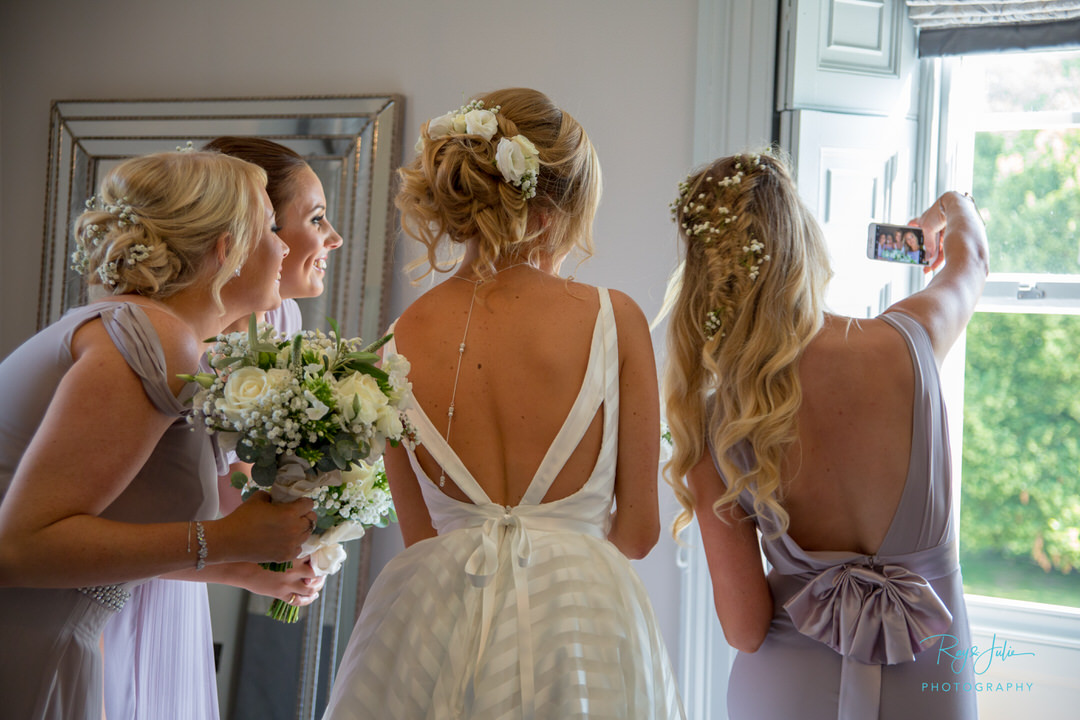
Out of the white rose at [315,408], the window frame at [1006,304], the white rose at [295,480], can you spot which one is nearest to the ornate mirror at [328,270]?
the white rose at [295,480]

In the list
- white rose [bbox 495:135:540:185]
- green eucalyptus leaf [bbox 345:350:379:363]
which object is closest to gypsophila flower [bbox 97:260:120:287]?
green eucalyptus leaf [bbox 345:350:379:363]

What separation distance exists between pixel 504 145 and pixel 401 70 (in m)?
1.75

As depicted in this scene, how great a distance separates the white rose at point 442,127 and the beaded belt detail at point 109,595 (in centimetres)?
108

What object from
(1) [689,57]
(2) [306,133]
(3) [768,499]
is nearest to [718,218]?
(3) [768,499]

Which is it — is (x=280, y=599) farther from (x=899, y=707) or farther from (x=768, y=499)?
(x=899, y=707)

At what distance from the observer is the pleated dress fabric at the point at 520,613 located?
1490 millimetres

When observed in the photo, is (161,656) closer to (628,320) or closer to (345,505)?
(345,505)

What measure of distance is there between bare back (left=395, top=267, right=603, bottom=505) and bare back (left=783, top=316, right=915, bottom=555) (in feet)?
1.52

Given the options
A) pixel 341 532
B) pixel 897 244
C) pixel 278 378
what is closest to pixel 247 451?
pixel 278 378

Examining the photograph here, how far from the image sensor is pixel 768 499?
1799 millimetres

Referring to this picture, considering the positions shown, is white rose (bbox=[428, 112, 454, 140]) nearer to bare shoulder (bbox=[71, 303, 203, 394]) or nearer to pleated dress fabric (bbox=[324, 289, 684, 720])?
pleated dress fabric (bbox=[324, 289, 684, 720])

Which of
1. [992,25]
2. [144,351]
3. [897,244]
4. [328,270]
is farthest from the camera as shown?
[328,270]

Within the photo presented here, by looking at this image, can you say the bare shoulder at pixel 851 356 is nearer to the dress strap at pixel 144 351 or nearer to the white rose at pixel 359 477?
the white rose at pixel 359 477

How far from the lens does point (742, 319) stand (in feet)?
6.09
